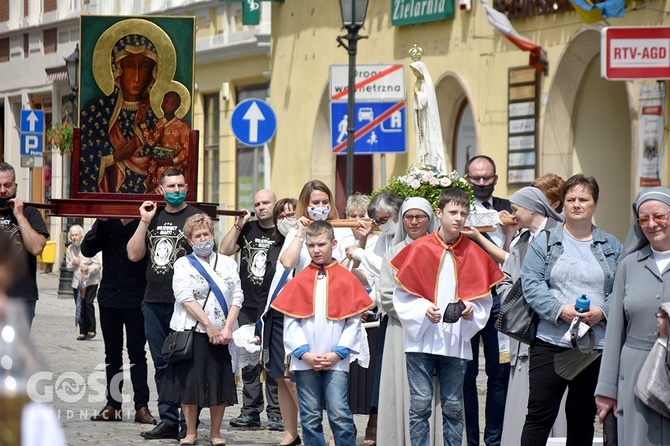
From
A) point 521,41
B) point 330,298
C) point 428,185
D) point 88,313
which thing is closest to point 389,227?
point 428,185

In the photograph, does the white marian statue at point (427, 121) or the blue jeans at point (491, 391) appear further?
the white marian statue at point (427, 121)

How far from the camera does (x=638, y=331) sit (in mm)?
7230

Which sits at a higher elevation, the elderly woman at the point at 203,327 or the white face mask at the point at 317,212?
the white face mask at the point at 317,212

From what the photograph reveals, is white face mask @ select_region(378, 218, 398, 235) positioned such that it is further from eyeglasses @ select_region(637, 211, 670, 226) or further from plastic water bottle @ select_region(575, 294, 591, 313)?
eyeglasses @ select_region(637, 211, 670, 226)

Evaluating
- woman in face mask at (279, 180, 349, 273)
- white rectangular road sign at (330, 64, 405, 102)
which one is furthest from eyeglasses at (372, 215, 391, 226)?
white rectangular road sign at (330, 64, 405, 102)

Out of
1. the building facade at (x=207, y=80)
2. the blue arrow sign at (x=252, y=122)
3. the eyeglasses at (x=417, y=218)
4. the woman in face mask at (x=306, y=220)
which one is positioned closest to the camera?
the eyeglasses at (x=417, y=218)

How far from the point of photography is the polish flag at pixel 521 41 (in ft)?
70.3

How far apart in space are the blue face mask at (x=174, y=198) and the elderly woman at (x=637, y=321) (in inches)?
189

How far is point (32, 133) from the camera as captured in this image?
29.5m

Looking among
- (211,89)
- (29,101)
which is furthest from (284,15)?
(29,101)

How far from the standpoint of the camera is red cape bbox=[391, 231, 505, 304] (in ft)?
30.1

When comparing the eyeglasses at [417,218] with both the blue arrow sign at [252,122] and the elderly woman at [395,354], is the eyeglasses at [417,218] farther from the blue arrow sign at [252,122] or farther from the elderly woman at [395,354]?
the blue arrow sign at [252,122]

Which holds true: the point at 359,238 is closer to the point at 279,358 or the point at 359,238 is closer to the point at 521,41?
the point at 279,358

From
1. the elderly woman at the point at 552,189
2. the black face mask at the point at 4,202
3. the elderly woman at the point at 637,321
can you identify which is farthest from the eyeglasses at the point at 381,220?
the elderly woman at the point at 637,321
